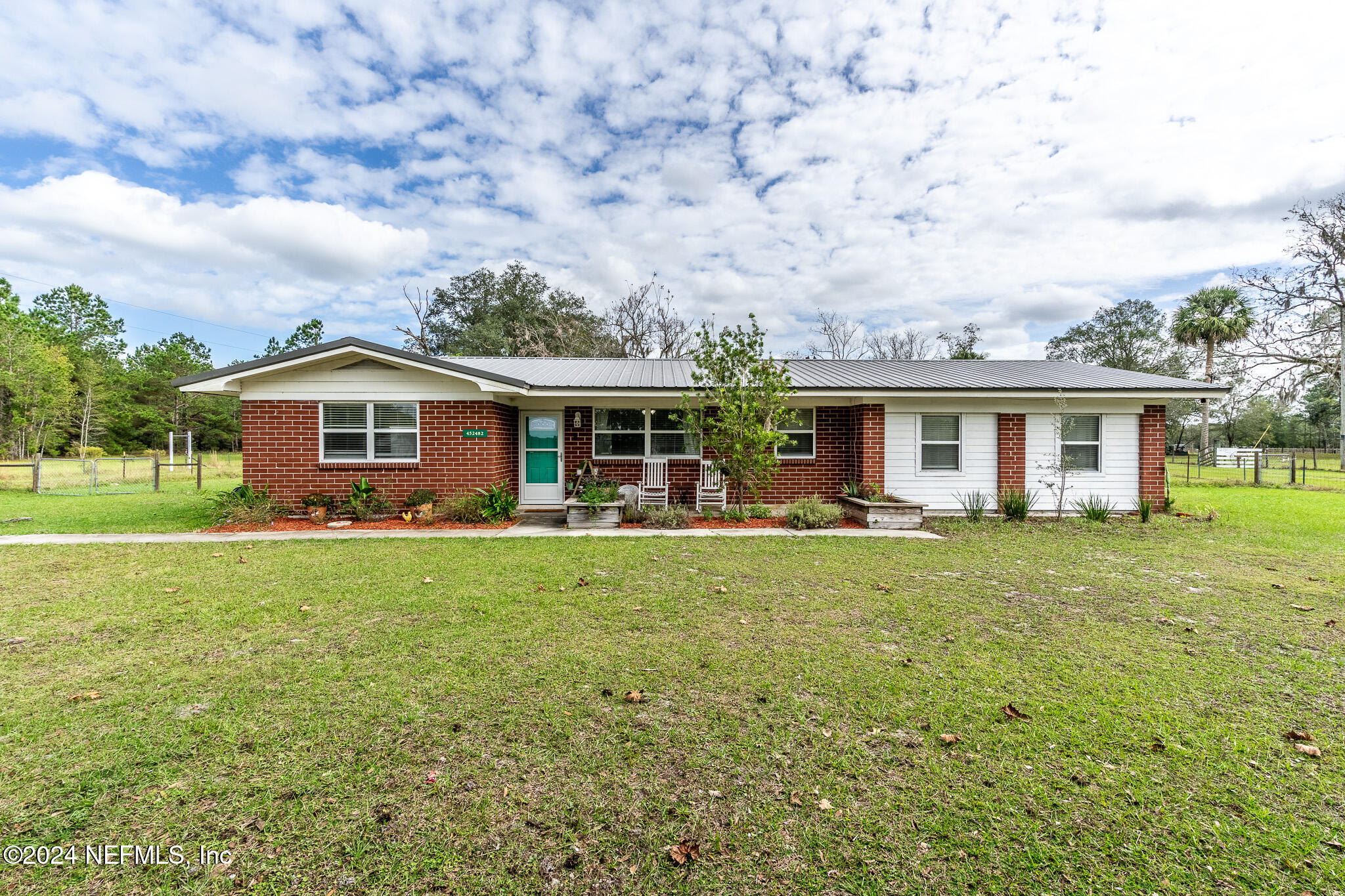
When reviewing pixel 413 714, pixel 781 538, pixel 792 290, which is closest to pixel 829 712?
pixel 413 714

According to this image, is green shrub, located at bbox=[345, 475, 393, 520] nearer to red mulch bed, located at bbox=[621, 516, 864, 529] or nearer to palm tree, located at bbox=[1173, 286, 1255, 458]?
red mulch bed, located at bbox=[621, 516, 864, 529]

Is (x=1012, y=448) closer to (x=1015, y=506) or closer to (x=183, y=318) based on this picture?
(x=1015, y=506)

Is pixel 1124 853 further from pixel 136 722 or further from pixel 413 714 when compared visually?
pixel 136 722

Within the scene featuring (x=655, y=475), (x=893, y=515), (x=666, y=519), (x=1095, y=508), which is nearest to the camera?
(x=666, y=519)

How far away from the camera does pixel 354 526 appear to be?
1004 cm

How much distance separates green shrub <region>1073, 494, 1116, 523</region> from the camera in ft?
34.0

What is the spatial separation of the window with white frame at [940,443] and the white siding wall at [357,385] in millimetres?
9483

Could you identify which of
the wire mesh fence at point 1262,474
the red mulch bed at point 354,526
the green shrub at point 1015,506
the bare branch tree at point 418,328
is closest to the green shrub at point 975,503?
the green shrub at point 1015,506

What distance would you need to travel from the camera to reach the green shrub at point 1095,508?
1037 centimetres

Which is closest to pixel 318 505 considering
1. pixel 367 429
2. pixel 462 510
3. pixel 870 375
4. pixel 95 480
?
pixel 367 429

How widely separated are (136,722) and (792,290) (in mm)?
28687

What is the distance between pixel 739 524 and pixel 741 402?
7.93 feet

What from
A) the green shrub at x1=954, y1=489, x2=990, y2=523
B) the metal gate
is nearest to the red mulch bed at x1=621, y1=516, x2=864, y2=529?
the green shrub at x1=954, y1=489, x2=990, y2=523

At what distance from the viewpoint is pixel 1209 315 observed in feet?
96.2
